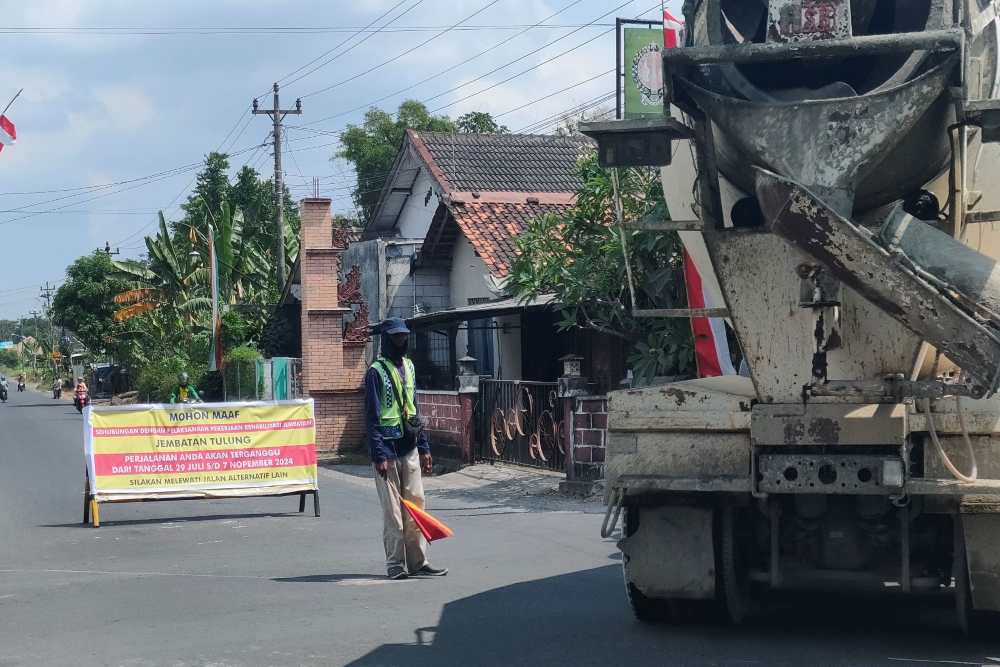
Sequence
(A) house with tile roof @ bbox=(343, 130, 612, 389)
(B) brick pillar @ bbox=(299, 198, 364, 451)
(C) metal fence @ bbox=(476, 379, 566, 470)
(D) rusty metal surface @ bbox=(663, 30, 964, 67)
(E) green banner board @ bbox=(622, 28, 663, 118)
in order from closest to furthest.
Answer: (D) rusty metal surface @ bbox=(663, 30, 964, 67), (E) green banner board @ bbox=(622, 28, 663, 118), (C) metal fence @ bbox=(476, 379, 566, 470), (A) house with tile roof @ bbox=(343, 130, 612, 389), (B) brick pillar @ bbox=(299, 198, 364, 451)

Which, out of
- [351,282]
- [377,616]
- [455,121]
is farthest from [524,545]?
[455,121]

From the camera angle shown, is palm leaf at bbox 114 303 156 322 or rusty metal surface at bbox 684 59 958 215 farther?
palm leaf at bbox 114 303 156 322

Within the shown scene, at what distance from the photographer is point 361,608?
781 cm

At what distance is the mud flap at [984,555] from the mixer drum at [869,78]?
1442 millimetres

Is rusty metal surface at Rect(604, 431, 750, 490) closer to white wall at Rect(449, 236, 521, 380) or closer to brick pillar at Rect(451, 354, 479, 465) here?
brick pillar at Rect(451, 354, 479, 465)

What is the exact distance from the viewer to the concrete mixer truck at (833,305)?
540cm

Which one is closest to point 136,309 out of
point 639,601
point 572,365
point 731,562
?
point 572,365

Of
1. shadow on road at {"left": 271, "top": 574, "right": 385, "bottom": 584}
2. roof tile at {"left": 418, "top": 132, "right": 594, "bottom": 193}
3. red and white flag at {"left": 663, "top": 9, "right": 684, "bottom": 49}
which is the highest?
roof tile at {"left": 418, "top": 132, "right": 594, "bottom": 193}

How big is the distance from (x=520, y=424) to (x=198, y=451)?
5.84 meters

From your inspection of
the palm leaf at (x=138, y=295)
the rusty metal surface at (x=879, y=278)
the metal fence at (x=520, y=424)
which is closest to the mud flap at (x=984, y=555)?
the rusty metal surface at (x=879, y=278)

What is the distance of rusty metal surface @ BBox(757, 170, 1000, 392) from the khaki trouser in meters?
4.34

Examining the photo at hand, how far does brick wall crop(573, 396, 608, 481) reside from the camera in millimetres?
15047

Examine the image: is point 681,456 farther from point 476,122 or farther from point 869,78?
point 476,122

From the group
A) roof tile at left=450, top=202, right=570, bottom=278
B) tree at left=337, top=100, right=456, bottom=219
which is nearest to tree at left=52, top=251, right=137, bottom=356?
tree at left=337, top=100, right=456, bottom=219
